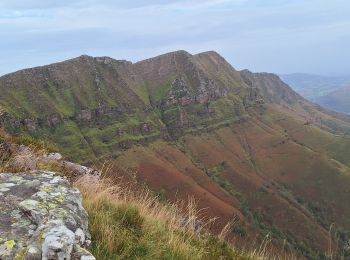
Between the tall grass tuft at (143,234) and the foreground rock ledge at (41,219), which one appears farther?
the tall grass tuft at (143,234)

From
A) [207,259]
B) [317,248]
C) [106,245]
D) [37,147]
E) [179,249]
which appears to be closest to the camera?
[106,245]

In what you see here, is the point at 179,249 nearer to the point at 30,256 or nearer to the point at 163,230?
the point at 163,230

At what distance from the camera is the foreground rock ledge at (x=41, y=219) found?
16.5ft

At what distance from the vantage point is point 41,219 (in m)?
5.84

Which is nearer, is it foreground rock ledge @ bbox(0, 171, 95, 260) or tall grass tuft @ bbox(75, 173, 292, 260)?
foreground rock ledge @ bbox(0, 171, 95, 260)

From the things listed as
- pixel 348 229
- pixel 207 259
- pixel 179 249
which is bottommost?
pixel 348 229

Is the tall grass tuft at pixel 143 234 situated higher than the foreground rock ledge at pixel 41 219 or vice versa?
the foreground rock ledge at pixel 41 219

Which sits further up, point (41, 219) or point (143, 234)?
point (41, 219)

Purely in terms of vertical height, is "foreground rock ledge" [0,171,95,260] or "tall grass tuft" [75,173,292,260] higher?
"foreground rock ledge" [0,171,95,260]

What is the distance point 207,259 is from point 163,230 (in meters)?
1.00

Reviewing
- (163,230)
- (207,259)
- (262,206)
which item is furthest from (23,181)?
(262,206)

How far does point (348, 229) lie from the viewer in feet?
529

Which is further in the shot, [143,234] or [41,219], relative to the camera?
[143,234]

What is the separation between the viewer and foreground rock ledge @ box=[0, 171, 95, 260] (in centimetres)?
503
